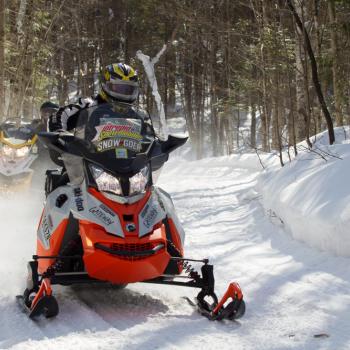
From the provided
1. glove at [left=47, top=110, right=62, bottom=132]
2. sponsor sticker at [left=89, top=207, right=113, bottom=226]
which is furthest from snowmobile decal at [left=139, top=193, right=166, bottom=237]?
glove at [left=47, top=110, right=62, bottom=132]

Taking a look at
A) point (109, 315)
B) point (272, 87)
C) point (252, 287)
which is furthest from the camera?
point (272, 87)

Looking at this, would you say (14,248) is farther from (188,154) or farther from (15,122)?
(188,154)

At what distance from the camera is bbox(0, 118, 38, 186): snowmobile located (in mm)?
8391

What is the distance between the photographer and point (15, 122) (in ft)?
29.9

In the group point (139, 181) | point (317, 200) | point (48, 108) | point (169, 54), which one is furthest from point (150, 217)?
point (169, 54)

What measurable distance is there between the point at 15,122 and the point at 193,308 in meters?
5.90

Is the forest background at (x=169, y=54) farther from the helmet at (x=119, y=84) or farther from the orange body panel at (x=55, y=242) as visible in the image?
the orange body panel at (x=55, y=242)

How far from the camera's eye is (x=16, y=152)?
8.59 meters

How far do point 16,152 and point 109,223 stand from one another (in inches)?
205

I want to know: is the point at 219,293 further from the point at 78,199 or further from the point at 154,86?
the point at 154,86

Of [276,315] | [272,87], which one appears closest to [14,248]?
[276,315]

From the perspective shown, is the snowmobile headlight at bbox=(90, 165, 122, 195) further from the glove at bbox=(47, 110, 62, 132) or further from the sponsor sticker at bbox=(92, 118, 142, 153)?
the glove at bbox=(47, 110, 62, 132)

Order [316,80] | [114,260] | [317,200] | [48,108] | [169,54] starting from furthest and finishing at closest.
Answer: [169,54], [316,80], [48,108], [317,200], [114,260]

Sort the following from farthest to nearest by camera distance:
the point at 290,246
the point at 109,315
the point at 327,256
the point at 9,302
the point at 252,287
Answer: the point at 290,246 → the point at 327,256 → the point at 252,287 → the point at 9,302 → the point at 109,315
